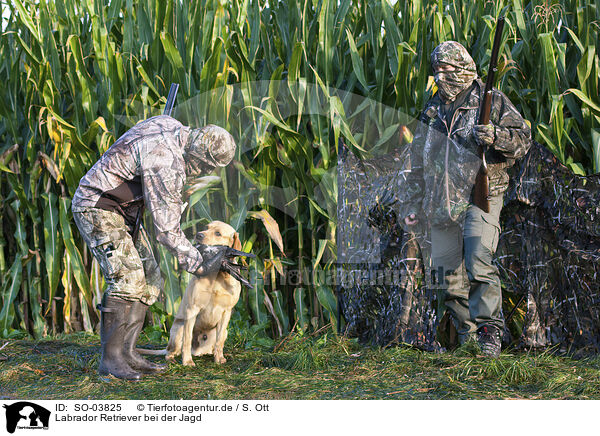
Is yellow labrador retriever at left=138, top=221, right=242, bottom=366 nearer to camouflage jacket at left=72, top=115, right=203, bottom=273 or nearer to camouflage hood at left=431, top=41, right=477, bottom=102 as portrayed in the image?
camouflage jacket at left=72, top=115, right=203, bottom=273

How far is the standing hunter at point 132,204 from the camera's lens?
3.03 metres

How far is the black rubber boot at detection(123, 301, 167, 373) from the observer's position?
3.28 meters

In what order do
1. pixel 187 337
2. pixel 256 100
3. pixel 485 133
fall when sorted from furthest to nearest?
pixel 256 100 → pixel 187 337 → pixel 485 133

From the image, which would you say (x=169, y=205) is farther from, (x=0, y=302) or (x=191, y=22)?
(x=0, y=302)

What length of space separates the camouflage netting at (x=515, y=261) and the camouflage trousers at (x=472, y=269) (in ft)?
0.53

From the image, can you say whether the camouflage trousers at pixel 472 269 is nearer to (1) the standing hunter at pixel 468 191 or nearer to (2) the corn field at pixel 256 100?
(1) the standing hunter at pixel 468 191

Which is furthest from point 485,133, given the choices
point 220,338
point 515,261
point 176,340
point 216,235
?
point 176,340

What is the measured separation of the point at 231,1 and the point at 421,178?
6.55ft

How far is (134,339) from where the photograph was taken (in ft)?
11.1

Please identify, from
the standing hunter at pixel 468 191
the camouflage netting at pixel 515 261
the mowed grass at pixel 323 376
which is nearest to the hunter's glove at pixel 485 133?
the standing hunter at pixel 468 191

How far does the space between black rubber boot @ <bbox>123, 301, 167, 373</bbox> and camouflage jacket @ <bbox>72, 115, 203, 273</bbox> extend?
0.44 meters

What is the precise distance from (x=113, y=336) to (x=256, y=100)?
201 cm

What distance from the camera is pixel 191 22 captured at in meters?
4.34
